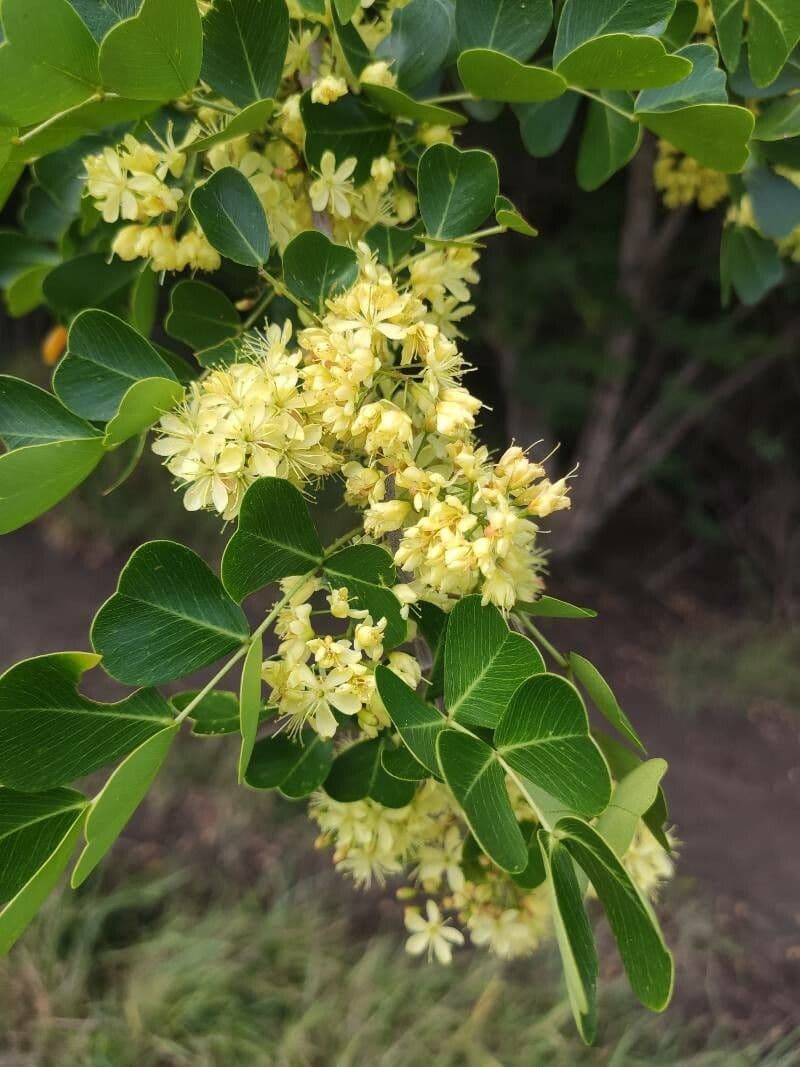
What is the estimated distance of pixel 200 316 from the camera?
63 cm

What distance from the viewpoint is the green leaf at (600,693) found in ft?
1.75

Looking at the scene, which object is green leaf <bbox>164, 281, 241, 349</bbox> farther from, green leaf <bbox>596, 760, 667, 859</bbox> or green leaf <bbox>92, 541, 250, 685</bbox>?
green leaf <bbox>596, 760, 667, 859</bbox>

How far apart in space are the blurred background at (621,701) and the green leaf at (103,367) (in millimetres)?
1138

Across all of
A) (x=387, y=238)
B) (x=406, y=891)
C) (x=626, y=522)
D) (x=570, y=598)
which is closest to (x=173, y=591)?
(x=387, y=238)

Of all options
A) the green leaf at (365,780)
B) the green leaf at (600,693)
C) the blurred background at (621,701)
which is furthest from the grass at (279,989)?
the green leaf at (600,693)

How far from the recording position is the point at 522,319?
277 centimetres

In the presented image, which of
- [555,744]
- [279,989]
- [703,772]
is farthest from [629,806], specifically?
[703,772]

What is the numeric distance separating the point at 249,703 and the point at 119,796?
0.09 meters

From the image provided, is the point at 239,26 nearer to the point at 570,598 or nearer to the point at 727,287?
the point at 727,287

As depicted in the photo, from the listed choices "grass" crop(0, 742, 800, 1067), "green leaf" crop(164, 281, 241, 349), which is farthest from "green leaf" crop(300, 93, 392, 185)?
"grass" crop(0, 742, 800, 1067)

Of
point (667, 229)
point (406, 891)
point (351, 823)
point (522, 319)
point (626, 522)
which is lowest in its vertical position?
point (626, 522)

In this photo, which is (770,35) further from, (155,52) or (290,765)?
(290,765)

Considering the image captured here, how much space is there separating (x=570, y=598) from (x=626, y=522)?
2.34 ft

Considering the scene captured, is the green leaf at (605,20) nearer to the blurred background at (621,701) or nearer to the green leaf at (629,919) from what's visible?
the green leaf at (629,919)
